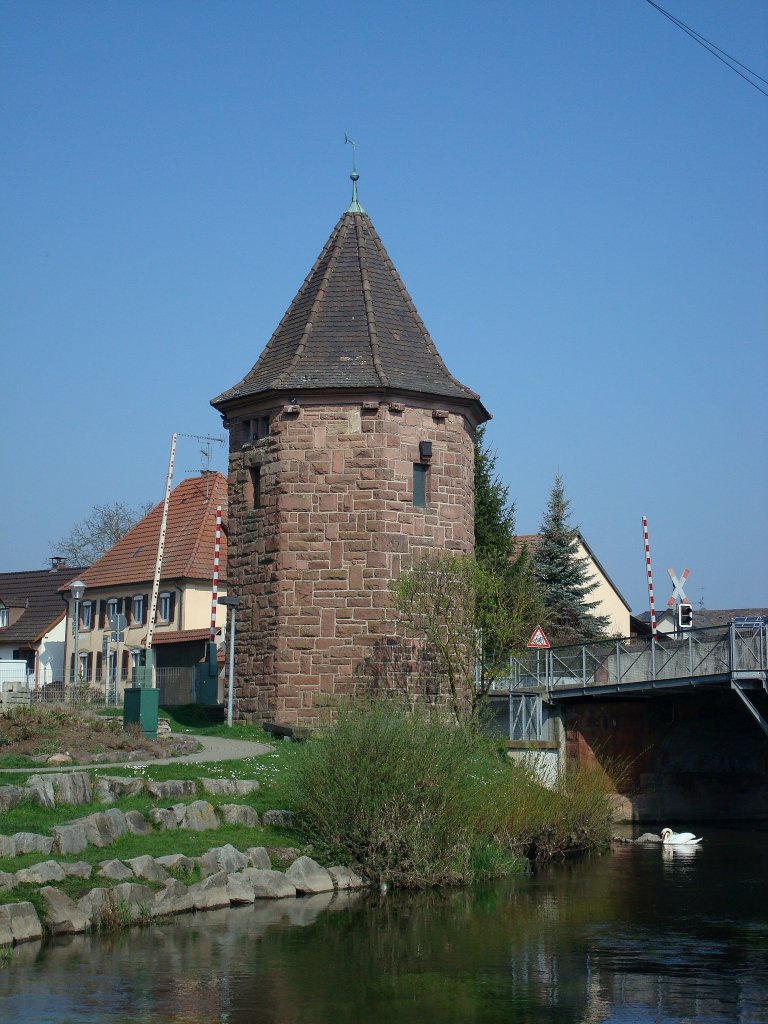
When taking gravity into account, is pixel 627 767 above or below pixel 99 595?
below

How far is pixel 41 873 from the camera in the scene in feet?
47.0

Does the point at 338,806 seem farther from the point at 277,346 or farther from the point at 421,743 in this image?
the point at 277,346

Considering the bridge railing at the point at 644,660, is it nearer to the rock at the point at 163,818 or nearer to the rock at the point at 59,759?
the rock at the point at 163,818

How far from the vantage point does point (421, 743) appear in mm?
18828

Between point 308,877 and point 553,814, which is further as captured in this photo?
point 553,814

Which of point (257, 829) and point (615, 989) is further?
point (257, 829)

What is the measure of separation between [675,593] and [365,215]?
662 inches

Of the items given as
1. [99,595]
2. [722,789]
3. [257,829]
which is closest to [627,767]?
[722,789]

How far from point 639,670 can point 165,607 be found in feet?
79.4

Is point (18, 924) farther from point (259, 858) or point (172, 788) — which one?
point (172, 788)

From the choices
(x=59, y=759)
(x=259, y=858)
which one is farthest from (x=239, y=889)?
(x=59, y=759)

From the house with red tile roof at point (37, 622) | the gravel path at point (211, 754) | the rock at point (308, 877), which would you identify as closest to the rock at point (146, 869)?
the rock at point (308, 877)

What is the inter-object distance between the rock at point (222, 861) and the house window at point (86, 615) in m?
37.5

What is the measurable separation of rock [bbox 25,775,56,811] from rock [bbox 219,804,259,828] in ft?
8.26
